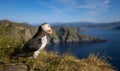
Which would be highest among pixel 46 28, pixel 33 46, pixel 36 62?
pixel 46 28

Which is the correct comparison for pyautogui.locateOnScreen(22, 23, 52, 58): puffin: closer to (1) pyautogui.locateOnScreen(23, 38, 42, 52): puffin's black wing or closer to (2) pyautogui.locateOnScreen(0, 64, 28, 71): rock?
(1) pyautogui.locateOnScreen(23, 38, 42, 52): puffin's black wing

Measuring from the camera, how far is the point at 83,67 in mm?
7648

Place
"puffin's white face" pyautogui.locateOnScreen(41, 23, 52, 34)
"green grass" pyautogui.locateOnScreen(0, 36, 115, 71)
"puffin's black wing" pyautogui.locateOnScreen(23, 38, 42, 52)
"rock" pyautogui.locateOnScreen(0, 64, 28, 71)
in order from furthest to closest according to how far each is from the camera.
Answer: "puffin's white face" pyautogui.locateOnScreen(41, 23, 52, 34) < "puffin's black wing" pyautogui.locateOnScreen(23, 38, 42, 52) < "green grass" pyautogui.locateOnScreen(0, 36, 115, 71) < "rock" pyautogui.locateOnScreen(0, 64, 28, 71)

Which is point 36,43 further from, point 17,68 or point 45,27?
point 17,68

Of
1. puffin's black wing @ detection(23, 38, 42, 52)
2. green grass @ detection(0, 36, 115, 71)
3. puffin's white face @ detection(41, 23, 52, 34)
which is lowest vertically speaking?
green grass @ detection(0, 36, 115, 71)

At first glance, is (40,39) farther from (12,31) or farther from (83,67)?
(12,31)

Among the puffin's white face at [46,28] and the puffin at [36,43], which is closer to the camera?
the puffin at [36,43]

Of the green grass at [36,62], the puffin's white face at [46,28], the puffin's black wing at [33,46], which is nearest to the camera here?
the green grass at [36,62]

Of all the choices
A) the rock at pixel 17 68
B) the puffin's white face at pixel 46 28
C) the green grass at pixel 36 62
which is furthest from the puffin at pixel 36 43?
the rock at pixel 17 68

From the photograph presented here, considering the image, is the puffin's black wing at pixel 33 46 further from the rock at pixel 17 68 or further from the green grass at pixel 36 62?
the rock at pixel 17 68

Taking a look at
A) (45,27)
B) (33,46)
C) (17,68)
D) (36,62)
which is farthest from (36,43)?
(17,68)

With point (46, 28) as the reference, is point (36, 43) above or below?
below

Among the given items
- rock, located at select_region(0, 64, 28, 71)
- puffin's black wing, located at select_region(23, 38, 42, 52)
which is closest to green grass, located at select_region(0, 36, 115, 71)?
rock, located at select_region(0, 64, 28, 71)

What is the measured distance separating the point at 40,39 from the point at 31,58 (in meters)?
0.70
